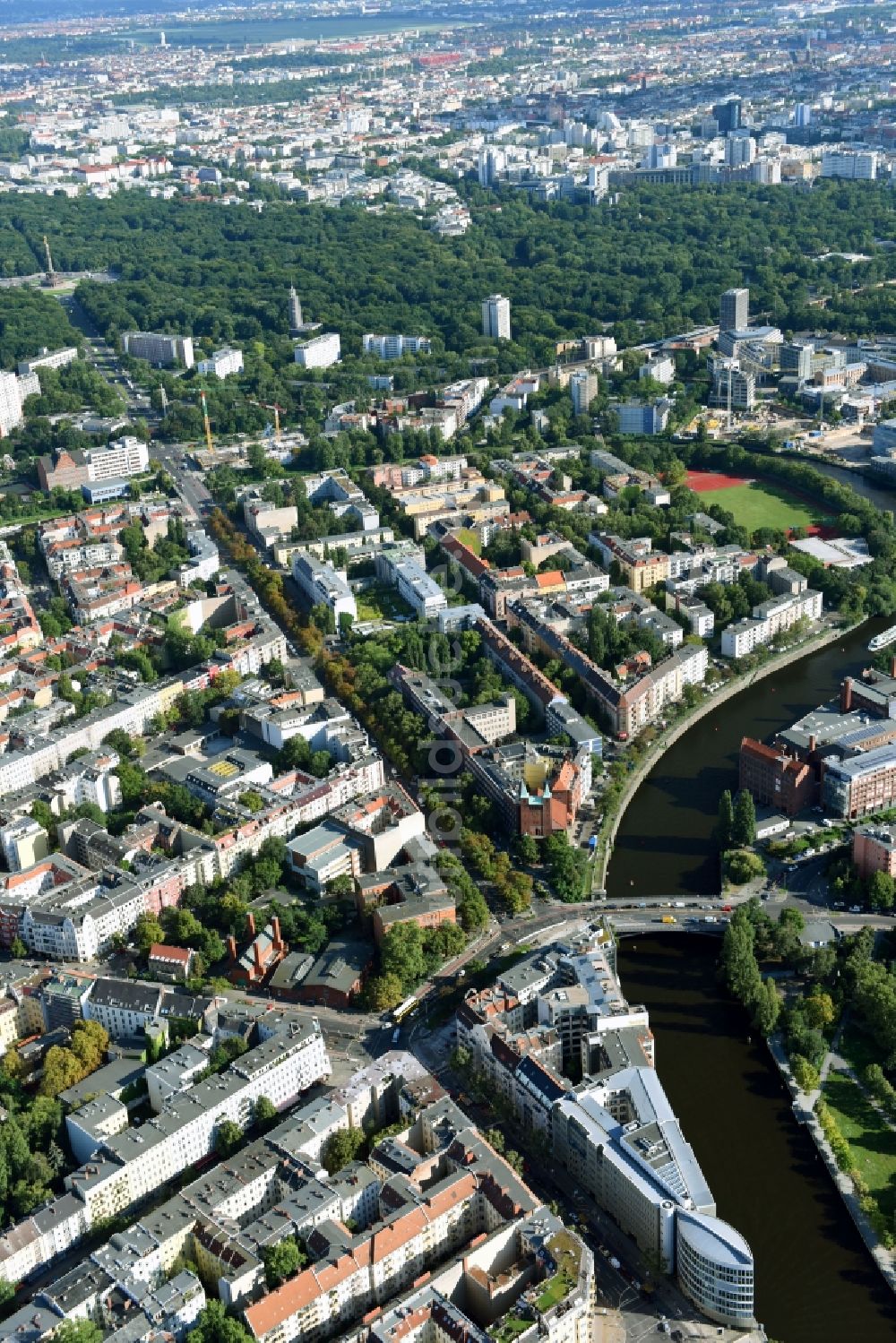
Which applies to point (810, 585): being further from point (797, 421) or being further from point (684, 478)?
point (797, 421)

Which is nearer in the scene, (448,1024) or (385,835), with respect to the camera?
(448,1024)

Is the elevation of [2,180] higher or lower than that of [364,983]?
higher

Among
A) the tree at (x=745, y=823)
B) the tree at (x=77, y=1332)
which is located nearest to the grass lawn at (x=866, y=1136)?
the tree at (x=745, y=823)

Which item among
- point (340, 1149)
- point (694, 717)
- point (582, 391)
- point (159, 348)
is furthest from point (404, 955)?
point (159, 348)

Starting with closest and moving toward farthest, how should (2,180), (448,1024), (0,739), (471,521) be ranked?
(448,1024) < (0,739) < (471,521) < (2,180)

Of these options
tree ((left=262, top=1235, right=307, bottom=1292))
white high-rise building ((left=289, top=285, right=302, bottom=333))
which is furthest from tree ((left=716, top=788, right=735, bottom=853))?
white high-rise building ((left=289, top=285, right=302, bottom=333))

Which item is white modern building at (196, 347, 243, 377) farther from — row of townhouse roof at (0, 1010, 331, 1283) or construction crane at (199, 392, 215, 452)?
row of townhouse roof at (0, 1010, 331, 1283)

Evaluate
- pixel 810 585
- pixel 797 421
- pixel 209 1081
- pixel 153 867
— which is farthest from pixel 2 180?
pixel 209 1081
